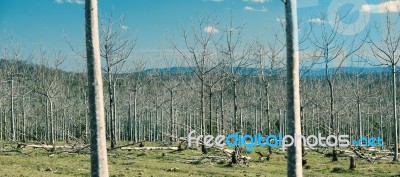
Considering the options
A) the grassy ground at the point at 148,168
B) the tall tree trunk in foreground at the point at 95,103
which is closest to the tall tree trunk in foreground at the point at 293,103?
the tall tree trunk in foreground at the point at 95,103

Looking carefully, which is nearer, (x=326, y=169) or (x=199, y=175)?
(x=199, y=175)

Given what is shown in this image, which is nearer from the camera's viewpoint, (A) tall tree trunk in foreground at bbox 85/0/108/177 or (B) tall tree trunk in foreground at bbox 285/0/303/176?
(B) tall tree trunk in foreground at bbox 285/0/303/176

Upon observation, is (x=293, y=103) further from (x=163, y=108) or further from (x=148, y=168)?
(x=163, y=108)

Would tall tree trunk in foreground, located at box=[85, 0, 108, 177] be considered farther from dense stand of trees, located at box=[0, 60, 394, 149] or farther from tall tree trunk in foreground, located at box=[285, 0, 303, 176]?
dense stand of trees, located at box=[0, 60, 394, 149]

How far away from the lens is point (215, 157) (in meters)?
21.4

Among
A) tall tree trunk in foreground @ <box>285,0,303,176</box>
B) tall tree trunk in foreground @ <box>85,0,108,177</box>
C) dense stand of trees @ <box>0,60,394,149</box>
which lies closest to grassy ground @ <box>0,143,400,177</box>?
tall tree trunk in foreground @ <box>85,0,108,177</box>

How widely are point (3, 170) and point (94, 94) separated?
1009cm

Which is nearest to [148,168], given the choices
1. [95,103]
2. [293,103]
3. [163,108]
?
[95,103]

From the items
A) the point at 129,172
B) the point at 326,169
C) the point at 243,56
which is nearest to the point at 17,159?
the point at 129,172

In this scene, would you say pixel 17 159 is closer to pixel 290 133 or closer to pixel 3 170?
pixel 3 170

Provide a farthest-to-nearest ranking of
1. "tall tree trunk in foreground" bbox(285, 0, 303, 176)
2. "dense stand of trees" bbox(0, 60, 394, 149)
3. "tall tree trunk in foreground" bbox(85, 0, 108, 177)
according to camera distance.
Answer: "dense stand of trees" bbox(0, 60, 394, 149) → "tall tree trunk in foreground" bbox(85, 0, 108, 177) → "tall tree trunk in foreground" bbox(285, 0, 303, 176)

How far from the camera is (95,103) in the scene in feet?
23.3

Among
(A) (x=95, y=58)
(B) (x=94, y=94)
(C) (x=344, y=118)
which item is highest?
(A) (x=95, y=58)

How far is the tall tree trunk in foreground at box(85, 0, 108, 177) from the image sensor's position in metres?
7.08
